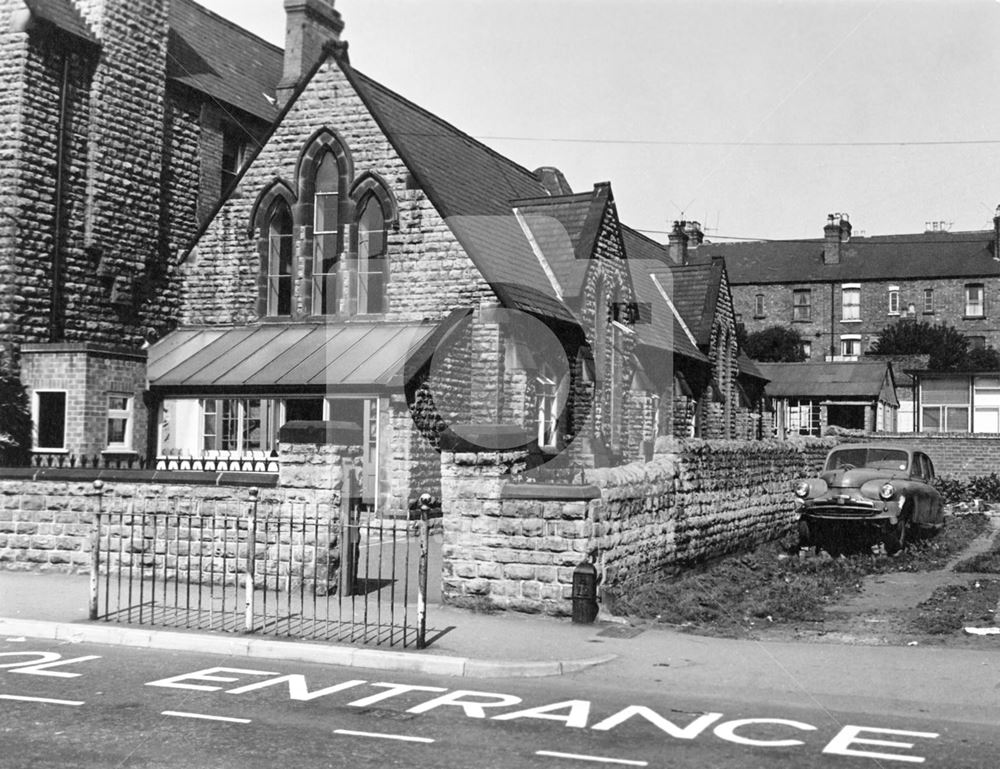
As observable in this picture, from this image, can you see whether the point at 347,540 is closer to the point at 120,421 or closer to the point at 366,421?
the point at 366,421

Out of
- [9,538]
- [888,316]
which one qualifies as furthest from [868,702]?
[888,316]

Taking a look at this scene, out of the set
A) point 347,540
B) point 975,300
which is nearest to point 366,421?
point 347,540

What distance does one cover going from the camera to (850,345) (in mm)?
69062

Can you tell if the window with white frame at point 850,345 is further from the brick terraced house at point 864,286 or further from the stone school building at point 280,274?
the stone school building at point 280,274

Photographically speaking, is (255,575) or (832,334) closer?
(255,575)

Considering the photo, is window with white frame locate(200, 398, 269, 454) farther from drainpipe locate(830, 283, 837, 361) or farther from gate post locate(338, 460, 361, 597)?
drainpipe locate(830, 283, 837, 361)

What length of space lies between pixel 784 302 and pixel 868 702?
210 ft

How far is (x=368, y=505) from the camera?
20.1 meters

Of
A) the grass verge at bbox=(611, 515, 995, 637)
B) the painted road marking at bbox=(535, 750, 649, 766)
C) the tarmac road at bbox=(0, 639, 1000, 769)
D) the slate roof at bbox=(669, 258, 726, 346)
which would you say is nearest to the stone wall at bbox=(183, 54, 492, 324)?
the grass verge at bbox=(611, 515, 995, 637)

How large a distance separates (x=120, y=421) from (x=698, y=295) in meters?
18.8

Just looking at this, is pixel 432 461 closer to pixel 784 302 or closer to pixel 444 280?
pixel 444 280

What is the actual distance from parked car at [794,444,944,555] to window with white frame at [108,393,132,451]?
503 inches

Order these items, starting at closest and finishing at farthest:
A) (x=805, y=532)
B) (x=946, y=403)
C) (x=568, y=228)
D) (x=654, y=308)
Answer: (x=805, y=532) < (x=568, y=228) < (x=654, y=308) < (x=946, y=403)

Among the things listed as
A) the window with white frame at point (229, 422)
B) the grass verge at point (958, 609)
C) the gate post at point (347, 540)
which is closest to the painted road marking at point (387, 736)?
the gate post at point (347, 540)
